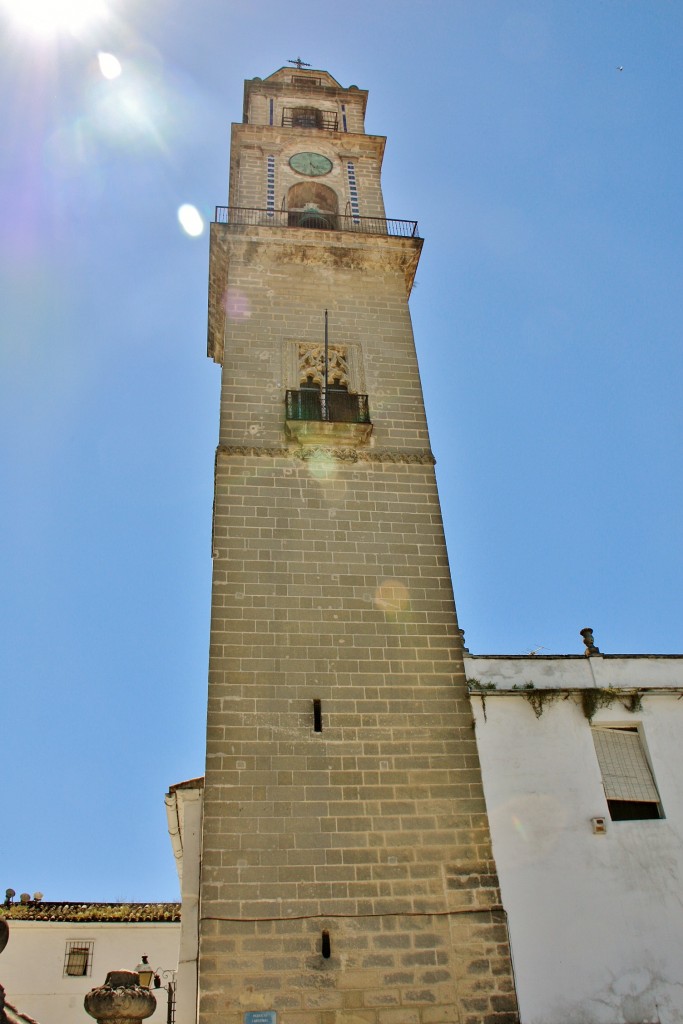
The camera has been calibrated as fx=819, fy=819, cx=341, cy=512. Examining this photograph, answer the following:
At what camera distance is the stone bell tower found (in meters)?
8.18

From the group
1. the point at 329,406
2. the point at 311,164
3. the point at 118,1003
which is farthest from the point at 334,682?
the point at 311,164

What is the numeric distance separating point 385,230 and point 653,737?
10.5 m

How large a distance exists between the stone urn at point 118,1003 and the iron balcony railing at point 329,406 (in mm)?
7410

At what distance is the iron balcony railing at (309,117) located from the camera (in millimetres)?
18906

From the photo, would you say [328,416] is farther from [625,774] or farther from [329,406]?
[625,774]

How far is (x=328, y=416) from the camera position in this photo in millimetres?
12281

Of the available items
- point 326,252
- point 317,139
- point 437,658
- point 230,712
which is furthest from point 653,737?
point 317,139

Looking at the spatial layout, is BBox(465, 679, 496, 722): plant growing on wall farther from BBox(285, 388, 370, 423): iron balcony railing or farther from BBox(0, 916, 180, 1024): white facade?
BBox(0, 916, 180, 1024): white facade

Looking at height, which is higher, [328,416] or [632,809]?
[328,416]

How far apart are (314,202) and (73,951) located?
19.2 meters

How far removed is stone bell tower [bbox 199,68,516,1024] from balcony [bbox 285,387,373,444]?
0.03m

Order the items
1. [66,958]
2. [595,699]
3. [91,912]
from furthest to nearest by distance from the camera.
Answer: [91,912]
[66,958]
[595,699]

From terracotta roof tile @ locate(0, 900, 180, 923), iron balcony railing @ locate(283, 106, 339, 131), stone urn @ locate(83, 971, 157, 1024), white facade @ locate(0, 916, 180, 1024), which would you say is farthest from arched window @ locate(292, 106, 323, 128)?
white facade @ locate(0, 916, 180, 1024)

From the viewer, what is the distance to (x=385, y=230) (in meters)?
15.8
